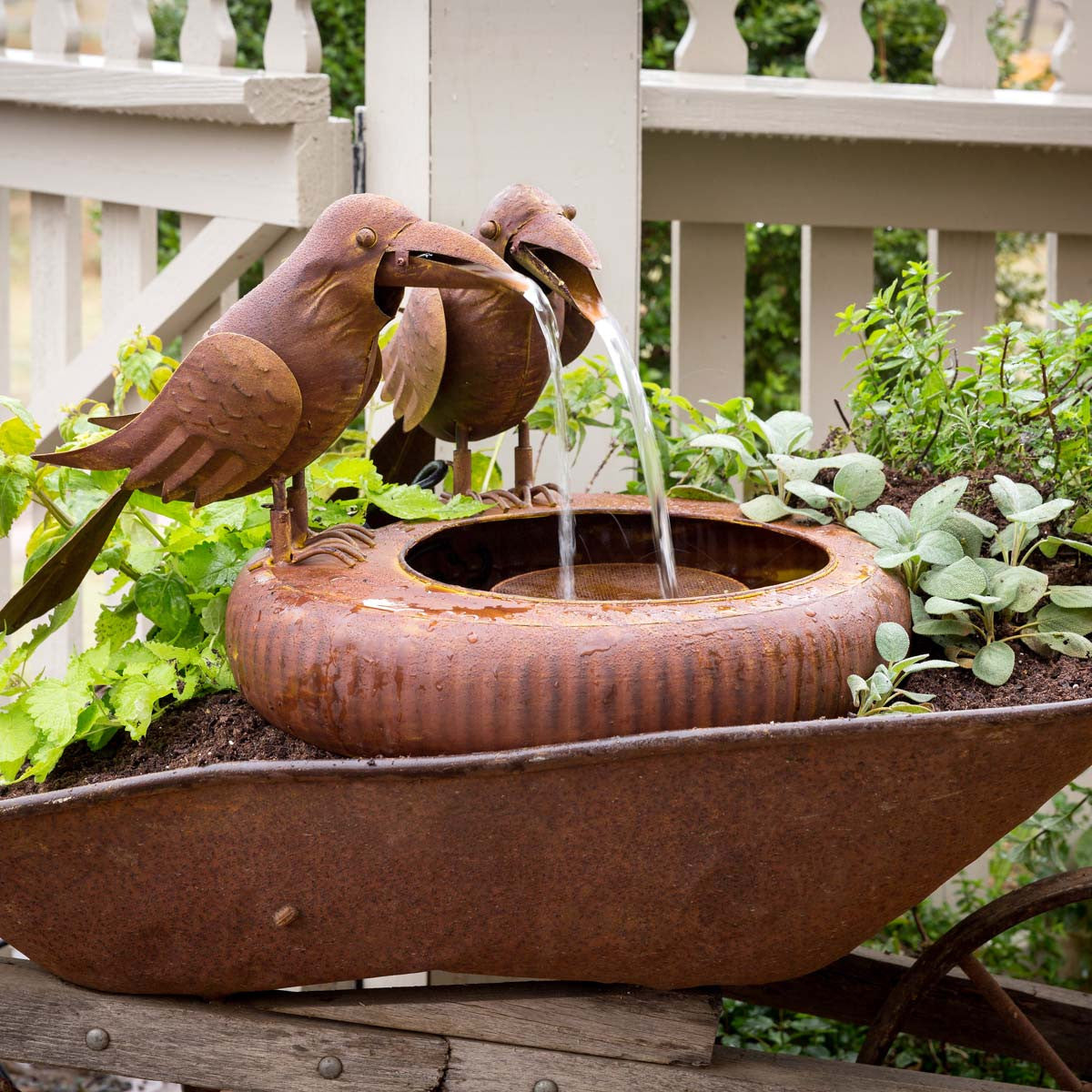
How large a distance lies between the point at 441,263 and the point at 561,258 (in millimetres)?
157

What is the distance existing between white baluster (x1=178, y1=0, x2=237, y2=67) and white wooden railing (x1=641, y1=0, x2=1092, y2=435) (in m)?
0.66

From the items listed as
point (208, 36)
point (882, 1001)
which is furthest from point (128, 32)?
point (882, 1001)

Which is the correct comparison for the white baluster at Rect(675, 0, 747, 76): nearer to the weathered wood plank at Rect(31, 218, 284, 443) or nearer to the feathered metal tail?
the weathered wood plank at Rect(31, 218, 284, 443)

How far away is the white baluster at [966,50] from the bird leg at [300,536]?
1297 millimetres

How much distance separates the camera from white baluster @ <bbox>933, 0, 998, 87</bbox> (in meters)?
1.93

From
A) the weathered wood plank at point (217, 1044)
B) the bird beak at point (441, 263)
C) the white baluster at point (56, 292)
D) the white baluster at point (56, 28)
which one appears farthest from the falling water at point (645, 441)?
the white baluster at point (56, 28)

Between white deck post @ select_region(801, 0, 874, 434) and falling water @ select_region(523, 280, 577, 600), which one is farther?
white deck post @ select_region(801, 0, 874, 434)

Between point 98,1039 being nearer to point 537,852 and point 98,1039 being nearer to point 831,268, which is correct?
point 537,852

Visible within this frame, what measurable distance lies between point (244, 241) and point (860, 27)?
0.97m

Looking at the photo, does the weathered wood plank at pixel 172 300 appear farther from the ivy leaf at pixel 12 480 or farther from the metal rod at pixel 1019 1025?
the metal rod at pixel 1019 1025

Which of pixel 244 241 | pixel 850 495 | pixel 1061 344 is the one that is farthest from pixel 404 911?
pixel 244 241

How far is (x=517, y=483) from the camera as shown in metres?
1.36

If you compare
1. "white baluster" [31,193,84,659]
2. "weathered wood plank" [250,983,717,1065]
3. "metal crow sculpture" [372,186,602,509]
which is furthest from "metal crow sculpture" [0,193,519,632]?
"white baluster" [31,193,84,659]

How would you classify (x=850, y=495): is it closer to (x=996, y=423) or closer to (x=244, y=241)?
(x=996, y=423)
